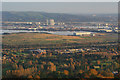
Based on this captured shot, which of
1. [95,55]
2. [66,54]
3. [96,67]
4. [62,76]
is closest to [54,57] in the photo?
[66,54]

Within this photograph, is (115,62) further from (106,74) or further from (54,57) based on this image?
(54,57)

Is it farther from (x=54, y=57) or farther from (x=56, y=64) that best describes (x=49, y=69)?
(x=54, y=57)

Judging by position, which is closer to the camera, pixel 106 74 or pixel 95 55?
pixel 106 74

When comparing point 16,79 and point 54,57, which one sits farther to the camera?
point 54,57

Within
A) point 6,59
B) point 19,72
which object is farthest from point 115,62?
point 6,59

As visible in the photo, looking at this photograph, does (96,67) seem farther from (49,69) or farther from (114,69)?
(49,69)

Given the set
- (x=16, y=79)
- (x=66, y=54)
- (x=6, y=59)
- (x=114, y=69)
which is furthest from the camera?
(x=66, y=54)

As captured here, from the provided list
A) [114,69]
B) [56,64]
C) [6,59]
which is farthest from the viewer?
[6,59]

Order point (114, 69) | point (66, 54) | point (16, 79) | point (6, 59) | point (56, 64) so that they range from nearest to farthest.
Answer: point (16, 79), point (114, 69), point (56, 64), point (6, 59), point (66, 54)
